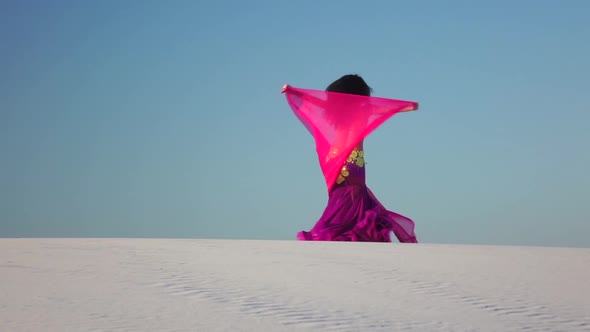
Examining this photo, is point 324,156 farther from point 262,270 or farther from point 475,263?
point 262,270

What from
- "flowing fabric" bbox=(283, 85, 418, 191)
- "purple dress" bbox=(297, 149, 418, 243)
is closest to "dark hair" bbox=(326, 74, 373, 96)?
"flowing fabric" bbox=(283, 85, 418, 191)

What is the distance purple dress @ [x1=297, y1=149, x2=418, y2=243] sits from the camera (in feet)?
31.8

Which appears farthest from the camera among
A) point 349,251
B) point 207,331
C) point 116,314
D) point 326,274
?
point 349,251

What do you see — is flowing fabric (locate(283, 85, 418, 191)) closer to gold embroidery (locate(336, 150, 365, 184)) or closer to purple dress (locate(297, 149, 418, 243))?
gold embroidery (locate(336, 150, 365, 184))

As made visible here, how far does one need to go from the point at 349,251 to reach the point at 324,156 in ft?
9.59

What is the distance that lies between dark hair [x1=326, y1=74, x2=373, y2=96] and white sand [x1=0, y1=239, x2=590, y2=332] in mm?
3089

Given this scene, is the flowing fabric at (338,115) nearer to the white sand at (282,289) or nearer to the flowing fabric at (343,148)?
the flowing fabric at (343,148)

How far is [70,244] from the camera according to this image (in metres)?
7.73

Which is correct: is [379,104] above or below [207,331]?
above

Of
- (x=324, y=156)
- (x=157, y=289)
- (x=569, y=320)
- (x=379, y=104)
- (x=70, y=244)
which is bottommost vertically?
(x=569, y=320)

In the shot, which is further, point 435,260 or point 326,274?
point 435,260

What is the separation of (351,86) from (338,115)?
454 millimetres

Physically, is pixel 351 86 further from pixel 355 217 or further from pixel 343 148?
pixel 355 217

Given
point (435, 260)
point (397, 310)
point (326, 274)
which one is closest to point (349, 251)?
point (435, 260)
